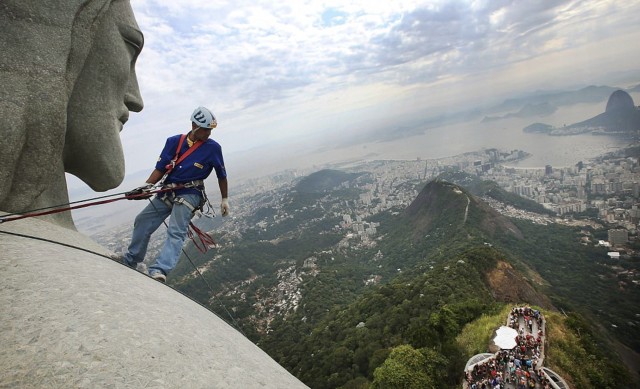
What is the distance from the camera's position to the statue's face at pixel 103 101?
3939 millimetres

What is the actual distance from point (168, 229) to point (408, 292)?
117ft

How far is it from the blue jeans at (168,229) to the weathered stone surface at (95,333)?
3.61 ft

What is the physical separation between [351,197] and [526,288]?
128m

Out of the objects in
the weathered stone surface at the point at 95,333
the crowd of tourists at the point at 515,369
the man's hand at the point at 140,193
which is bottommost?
the crowd of tourists at the point at 515,369

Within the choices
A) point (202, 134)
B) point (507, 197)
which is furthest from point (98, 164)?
point (507, 197)

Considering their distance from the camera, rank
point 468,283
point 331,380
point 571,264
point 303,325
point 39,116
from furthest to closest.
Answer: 1. point 571,264
2. point 303,325
3. point 468,283
4. point 331,380
5. point 39,116

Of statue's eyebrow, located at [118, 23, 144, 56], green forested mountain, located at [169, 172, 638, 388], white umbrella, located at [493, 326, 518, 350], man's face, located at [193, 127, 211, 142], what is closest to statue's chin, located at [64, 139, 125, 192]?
man's face, located at [193, 127, 211, 142]

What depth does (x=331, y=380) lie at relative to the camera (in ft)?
84.3

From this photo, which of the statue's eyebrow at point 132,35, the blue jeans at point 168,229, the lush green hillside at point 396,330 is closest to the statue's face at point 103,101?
the statue's eyebrow at point 132,35

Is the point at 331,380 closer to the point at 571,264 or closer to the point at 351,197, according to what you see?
the point at 571,264

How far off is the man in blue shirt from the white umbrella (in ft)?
50.2

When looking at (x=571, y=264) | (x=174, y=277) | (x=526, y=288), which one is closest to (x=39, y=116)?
(x=526, y=288)

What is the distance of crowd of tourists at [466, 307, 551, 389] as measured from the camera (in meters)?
13.0

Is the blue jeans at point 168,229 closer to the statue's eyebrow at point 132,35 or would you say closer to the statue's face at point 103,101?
the statue's face at point 103,101
